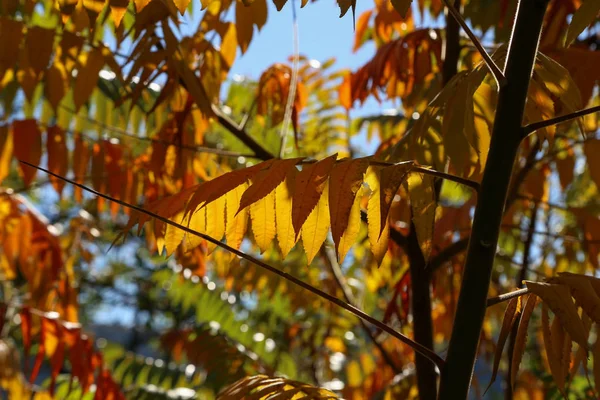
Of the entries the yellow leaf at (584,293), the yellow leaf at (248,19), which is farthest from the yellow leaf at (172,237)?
the yellow leaf at (248,19)

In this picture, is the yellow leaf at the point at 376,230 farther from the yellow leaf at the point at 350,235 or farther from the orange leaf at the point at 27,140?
the orange leaf at the point at 27,140

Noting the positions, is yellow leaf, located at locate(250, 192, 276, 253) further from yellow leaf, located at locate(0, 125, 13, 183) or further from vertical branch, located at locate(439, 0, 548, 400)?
yellow leaf, located at locate(0, 125, 13, 183)

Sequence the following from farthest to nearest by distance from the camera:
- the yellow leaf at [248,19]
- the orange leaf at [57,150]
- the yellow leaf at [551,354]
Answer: the orange leaf at [57,150]
the yellow leaf at [248,19]
the yellow leaf at [551,354]

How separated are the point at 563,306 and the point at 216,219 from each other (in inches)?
18.5

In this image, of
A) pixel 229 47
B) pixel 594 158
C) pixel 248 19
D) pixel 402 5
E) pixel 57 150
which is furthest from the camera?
pixel 57 150

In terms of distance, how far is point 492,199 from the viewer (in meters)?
0.87

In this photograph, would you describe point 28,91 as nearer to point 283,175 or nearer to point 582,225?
point 283,175

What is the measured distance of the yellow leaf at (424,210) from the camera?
3.07 ft

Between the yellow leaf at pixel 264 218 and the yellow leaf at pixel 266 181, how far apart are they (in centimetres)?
4

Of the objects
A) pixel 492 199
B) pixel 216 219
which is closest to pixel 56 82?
pixel 216 219

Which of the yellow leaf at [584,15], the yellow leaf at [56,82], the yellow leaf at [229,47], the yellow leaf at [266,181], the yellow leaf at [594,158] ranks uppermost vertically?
the yellow leaf at [229,47]

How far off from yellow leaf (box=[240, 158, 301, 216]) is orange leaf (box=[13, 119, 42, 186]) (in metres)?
1.08

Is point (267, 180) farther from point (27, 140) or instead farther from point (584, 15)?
point (27, 140)

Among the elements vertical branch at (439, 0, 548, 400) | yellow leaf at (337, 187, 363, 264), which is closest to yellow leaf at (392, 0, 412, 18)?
vertical branch at (439, 0, 548, 400)
